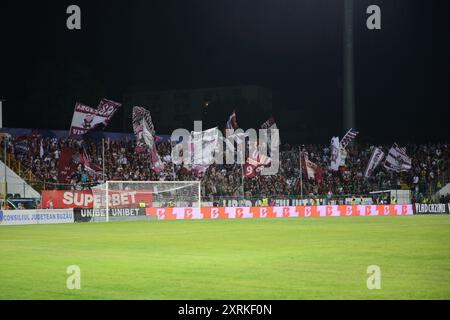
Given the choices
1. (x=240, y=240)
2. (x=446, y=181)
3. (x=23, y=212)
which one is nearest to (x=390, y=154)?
(x=446, y=181)

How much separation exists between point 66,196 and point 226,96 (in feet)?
277

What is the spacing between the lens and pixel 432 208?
5369cm

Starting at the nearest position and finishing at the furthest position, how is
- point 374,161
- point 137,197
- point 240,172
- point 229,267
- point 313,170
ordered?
point 229,267 < point 137,197 < point 240,172 < point 313,170 < point 374,161

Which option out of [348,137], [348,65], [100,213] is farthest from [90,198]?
[348,65]

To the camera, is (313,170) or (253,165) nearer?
(253,165)

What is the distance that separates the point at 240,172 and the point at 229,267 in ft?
124

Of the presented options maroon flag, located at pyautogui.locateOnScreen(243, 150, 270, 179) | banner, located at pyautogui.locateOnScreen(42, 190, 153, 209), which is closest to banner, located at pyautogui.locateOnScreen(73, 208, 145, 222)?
banner, located at pyautogui.locateOnScreen(42, 190, 153, 209)

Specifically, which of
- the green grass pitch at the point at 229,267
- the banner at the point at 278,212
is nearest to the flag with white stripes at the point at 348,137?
the banner at the point at 278,212

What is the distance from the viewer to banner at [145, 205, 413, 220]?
47.8 meters

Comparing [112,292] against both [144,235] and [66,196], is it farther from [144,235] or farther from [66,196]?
[66,196]

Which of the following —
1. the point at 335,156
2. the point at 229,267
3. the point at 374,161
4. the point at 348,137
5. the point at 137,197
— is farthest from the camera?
the point at 348,137

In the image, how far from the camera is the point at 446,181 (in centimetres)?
5516

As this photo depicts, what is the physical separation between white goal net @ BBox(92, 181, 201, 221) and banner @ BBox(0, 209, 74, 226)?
2222mm

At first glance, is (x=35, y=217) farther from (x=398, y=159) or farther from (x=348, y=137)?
(x=398, y=159)
